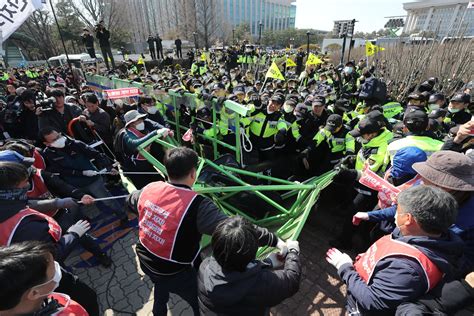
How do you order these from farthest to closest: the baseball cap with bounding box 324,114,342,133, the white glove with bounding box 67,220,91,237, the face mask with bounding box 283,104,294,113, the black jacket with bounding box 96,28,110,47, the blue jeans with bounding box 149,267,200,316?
the black jacket with bounding box 96,28,110,47 → the face mask with bounding box 283,104,294,113 → the baseball cap with bounding box 324,114,342,133 → the white glove with bounding box 67,220,91,237 → the blue jeans with bounding box 149,267,200,316

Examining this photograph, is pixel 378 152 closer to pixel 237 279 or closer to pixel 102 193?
pixel 237 279

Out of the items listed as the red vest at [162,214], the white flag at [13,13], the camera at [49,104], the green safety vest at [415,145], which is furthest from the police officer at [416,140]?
the white flag at [13,13]

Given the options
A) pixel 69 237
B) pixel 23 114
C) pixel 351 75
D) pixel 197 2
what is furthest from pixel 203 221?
pixel 197 2

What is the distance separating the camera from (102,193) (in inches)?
148

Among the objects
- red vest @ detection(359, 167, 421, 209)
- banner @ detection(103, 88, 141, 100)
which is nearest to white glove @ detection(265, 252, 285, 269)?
red vest @ detection(359, 167, 421, 209)

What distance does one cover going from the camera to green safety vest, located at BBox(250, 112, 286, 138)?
458 cm

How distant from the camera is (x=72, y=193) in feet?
10.3

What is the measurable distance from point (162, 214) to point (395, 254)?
1497mm

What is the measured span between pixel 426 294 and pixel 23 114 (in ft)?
23.5

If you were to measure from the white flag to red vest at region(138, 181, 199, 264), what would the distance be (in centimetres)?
472

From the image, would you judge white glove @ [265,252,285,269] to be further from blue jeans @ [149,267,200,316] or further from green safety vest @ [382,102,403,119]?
green safety vest @ [382,102,403,119]

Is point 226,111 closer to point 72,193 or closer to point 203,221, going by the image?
point 72,193

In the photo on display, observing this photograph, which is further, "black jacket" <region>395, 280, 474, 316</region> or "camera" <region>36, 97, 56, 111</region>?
"camera" <region>36, 97, 56, 111</region>

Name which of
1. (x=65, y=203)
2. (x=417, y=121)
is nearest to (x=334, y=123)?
(x=417, y=121)
